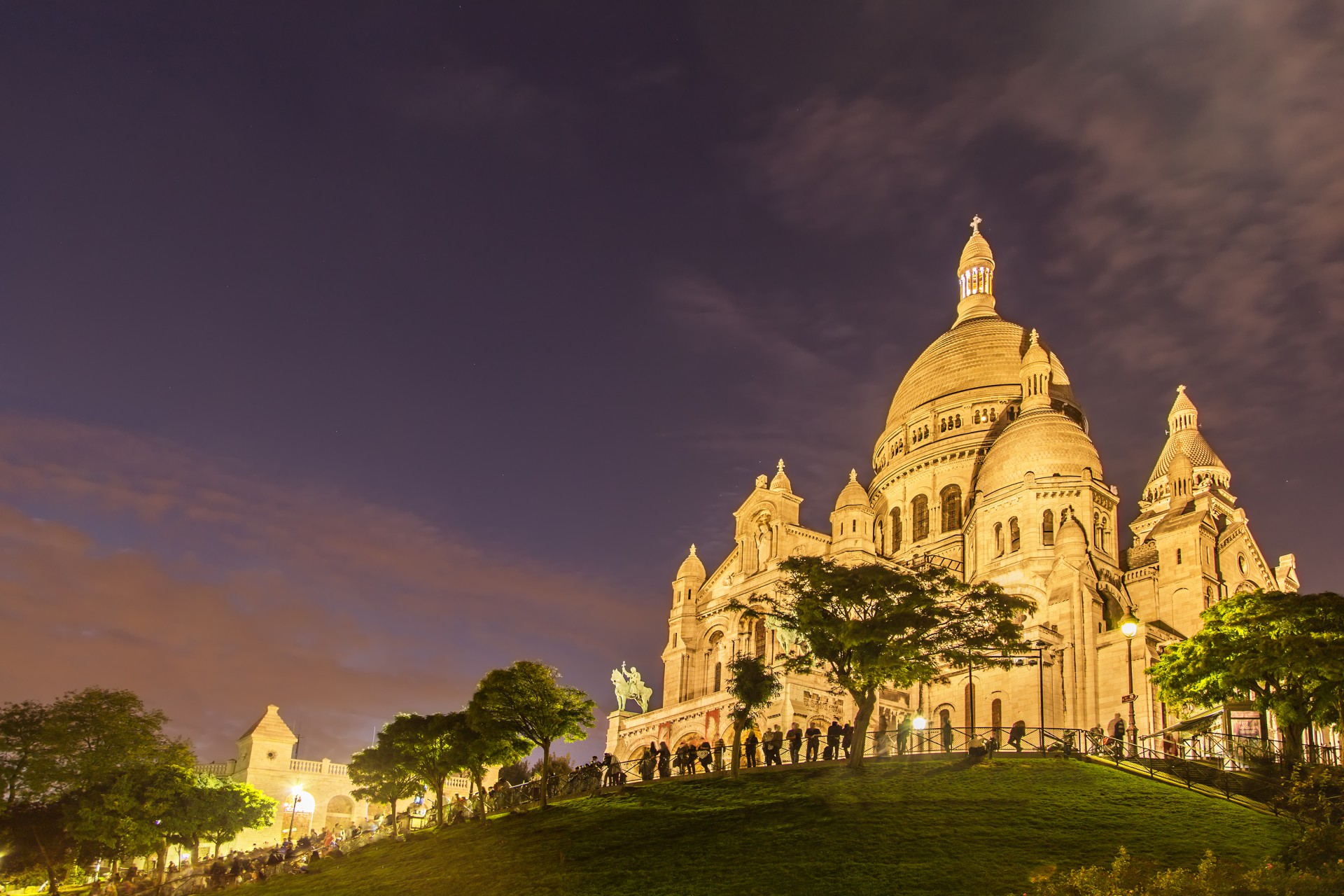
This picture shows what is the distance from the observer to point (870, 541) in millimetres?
66125

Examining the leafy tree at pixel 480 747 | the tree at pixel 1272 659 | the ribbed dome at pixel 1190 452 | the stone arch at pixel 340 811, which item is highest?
the ribbed dome at pixel 1190 452

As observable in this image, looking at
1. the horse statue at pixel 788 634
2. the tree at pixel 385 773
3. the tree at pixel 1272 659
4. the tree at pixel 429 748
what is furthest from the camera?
the tree at pixel 385 773

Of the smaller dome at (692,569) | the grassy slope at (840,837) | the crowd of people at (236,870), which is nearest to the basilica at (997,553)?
the smaller dome at (692,569)

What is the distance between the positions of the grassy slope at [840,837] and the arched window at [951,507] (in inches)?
1513

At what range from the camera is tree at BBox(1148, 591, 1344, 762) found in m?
33.4

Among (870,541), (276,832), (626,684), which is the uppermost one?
(870,541)

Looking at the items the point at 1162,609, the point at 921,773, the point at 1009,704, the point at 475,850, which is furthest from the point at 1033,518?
the point at 475,850

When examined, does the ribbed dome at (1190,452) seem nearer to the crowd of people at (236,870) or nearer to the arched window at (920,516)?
the arched window at (920,516)

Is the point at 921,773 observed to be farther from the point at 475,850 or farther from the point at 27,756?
the point at 27,756

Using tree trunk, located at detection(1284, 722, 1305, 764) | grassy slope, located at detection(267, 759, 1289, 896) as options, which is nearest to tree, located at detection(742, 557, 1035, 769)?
grassy slope, located at detection(267, 759, 1289, 896)

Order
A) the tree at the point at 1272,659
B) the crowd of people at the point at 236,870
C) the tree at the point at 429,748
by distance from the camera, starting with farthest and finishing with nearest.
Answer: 1. the tree at the point at 429,748
2. the crowd of people at the point at 236,870
3. the tree at the point at 1272,659

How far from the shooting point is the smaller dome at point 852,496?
218ft

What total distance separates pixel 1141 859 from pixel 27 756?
131ft

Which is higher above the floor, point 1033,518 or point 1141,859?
point 1033,518
